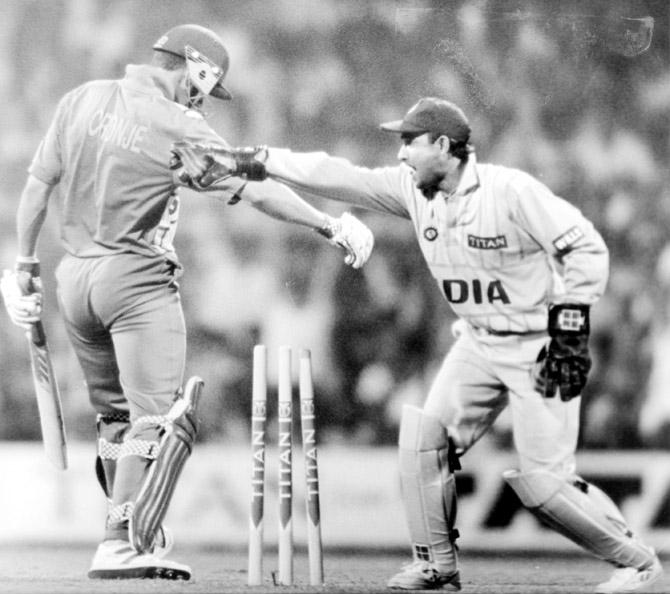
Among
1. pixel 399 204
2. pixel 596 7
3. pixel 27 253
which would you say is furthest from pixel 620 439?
pixel 27 253

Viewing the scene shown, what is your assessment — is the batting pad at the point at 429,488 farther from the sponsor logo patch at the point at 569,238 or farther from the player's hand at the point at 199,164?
the player's hand at the point at 199,164

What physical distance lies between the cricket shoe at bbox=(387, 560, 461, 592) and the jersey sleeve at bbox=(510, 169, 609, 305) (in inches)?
35.8

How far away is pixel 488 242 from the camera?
10.3 feet

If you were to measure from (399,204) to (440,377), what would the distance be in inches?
23.0

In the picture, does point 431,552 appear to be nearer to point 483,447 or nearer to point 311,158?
point 483,447

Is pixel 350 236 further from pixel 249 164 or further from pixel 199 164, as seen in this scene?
pixel 199 164

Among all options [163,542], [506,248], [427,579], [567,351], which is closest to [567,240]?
[506,248]

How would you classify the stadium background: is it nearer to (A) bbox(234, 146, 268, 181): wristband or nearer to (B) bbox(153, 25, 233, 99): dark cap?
(B) bbox(153, 25, 233, 99): dark cap

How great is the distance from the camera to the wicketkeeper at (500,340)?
3.02 m

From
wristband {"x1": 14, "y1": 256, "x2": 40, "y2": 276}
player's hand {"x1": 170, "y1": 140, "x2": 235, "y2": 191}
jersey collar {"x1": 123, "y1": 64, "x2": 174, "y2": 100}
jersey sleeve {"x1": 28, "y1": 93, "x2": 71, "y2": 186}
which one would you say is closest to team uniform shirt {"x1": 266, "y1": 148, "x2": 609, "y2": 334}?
player's hand {"x1": 170, "y1": 140, "x2": 235, "y2": 191}

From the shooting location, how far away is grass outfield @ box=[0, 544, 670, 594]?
10.3ft

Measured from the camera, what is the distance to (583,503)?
2.99m

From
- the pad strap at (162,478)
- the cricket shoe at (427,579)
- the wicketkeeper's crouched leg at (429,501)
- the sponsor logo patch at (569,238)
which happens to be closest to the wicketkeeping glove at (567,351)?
the sponsor logo patch at (569,238)

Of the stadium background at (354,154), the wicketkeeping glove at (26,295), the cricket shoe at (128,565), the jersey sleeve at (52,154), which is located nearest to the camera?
the cricket shoe at (128,565)
